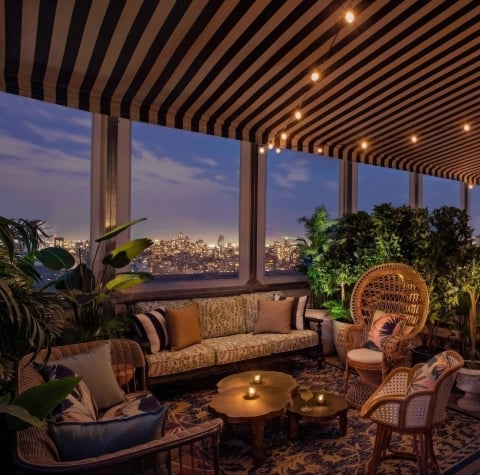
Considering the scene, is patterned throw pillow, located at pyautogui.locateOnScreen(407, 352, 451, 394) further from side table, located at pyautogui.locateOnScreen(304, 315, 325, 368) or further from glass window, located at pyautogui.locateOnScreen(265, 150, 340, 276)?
glass window, located at pyautogui.locateOnScreen(265, 150, 340, 276)

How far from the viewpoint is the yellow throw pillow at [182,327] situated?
4051 mm

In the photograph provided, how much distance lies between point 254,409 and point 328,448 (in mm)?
734

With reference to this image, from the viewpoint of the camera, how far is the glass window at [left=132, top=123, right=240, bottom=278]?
4.92 metres

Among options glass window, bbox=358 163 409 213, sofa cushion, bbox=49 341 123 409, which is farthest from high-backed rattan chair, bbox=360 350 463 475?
glass window, bbox=358 163 409 213

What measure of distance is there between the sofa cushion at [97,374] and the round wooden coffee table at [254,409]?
0.73 m

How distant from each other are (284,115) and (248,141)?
762 mm

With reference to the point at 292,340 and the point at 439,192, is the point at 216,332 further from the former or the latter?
the point at 439,192

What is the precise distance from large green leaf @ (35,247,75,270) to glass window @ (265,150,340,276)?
3.00 meters

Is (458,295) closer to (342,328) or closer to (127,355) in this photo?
(342,328)

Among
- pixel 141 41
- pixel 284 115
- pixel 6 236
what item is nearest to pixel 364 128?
pixel 284 115

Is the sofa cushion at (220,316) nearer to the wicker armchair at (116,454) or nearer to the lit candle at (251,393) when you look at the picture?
the lit candle at (251,393)

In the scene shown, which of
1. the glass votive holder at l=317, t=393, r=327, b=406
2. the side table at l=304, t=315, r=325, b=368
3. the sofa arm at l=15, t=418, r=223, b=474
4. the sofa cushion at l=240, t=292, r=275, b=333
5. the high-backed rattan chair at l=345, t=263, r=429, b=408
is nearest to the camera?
the sofa arm at l=15, t=418, r=223, b=474

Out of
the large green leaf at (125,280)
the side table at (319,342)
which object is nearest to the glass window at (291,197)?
the side table at (319,342)

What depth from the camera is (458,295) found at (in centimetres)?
406
